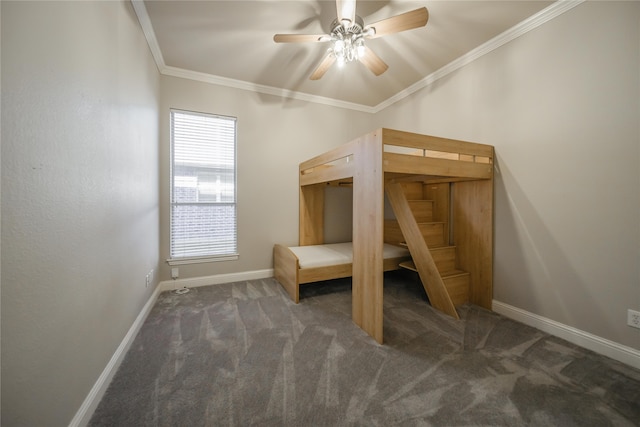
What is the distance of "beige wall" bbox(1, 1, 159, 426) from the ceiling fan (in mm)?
1300

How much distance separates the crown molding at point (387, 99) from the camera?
77.2 inches

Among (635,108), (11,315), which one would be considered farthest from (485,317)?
(11,315)

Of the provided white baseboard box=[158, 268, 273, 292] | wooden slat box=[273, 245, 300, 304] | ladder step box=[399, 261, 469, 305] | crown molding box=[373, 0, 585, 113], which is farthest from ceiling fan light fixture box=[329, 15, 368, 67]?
white baseboard box=[158, 268, 273, 292]

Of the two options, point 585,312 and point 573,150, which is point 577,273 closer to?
point 585,312

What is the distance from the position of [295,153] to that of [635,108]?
10.3 ft

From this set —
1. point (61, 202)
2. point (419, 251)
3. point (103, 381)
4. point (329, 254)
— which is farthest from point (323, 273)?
point (61, 202)

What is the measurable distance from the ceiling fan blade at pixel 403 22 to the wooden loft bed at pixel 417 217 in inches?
29.2

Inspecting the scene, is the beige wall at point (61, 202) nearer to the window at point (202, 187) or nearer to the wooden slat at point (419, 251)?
the window at point (202, 187)

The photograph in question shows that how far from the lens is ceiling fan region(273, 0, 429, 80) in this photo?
5.45 feet

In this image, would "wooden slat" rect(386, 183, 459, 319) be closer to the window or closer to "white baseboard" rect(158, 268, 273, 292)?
"white baseboard" rect(158, 268, 273, 292)

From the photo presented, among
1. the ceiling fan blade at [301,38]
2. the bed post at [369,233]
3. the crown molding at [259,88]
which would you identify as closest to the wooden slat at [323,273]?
the bed post at [369,233]

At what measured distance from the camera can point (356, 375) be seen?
1508mm

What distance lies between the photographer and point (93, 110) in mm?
1303

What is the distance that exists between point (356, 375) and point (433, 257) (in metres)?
1.56
